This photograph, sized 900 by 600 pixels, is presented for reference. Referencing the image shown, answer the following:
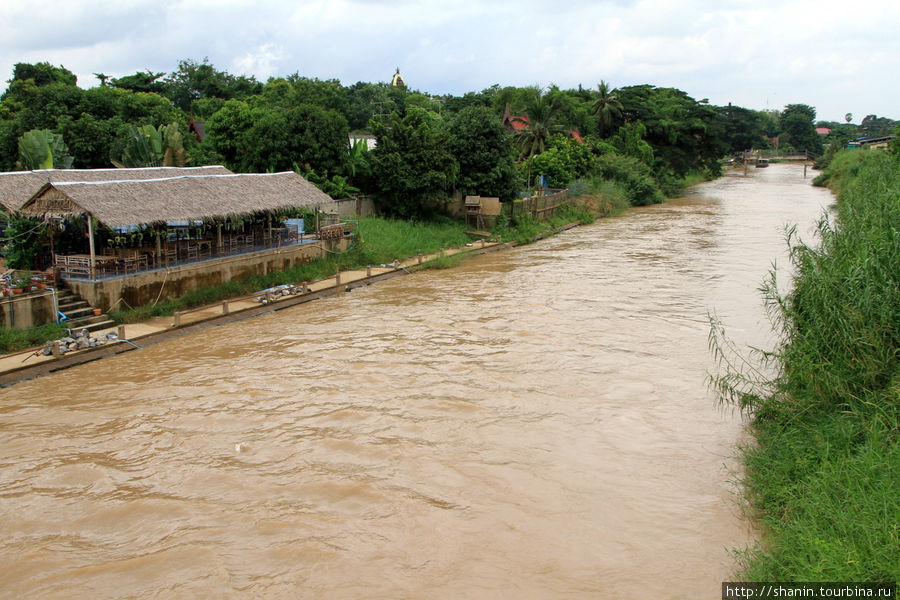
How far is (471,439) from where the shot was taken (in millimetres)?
10664

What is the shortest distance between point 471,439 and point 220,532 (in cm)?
384

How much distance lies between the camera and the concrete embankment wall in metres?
16.1

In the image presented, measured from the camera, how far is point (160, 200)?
17.5 meters

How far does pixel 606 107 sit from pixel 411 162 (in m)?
32.1

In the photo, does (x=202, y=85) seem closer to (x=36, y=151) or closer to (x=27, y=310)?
(x=36, y=151)

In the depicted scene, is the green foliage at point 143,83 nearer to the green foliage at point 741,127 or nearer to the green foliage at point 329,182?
the green foliage at point 329,182

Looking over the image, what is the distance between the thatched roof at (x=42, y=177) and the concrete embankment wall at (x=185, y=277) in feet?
9.99

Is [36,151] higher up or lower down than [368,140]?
lower down

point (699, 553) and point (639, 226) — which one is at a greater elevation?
point (639, 226)

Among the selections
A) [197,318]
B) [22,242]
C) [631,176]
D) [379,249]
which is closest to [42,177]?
[22,242]

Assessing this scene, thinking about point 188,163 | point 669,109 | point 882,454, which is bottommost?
point 882,454

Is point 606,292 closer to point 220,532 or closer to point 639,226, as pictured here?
point 220,532

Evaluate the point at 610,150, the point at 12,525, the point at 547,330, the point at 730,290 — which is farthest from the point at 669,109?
the point at 12,525

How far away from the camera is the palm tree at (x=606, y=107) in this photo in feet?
182
